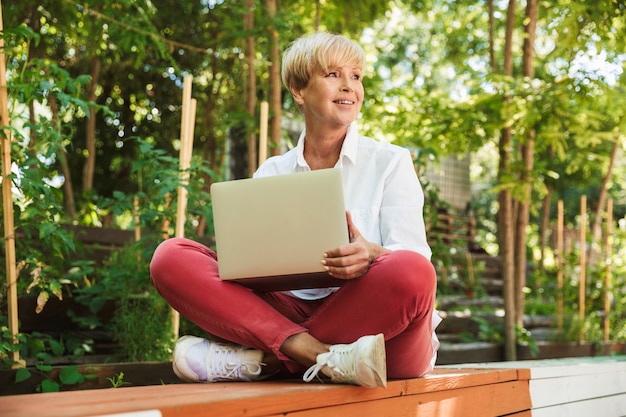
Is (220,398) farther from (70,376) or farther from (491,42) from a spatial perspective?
(491,42)

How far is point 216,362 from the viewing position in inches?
79.0

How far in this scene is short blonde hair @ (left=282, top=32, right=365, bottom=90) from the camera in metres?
2.27

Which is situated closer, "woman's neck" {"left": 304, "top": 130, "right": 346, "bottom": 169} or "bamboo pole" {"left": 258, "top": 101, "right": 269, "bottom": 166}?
"woman's neck" {"left": 304, "top": 130, "right": 346, "bottom": 169}

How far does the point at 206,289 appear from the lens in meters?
1.96


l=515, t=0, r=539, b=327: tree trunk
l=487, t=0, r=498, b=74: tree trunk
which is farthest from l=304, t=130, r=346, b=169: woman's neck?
l=487, t=0, r=498, b=74: tree trunk

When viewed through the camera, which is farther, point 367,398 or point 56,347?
point 56,347

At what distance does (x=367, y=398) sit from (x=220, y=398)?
0.46 meters

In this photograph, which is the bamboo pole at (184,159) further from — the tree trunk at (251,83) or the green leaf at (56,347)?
the tree trunk at (251,83)

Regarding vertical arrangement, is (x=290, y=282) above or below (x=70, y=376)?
above

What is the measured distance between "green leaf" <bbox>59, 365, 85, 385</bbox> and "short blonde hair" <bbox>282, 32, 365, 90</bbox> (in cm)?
126

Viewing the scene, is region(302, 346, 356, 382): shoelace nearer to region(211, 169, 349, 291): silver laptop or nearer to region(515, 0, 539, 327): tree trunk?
region(211, 169, 349, 291): silver laptop

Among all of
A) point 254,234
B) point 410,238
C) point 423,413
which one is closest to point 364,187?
point 410,238

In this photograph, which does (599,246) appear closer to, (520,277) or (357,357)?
(520,277)

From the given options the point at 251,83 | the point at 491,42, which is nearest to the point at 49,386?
the point at 251,83
